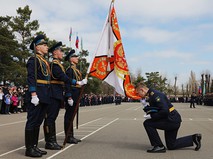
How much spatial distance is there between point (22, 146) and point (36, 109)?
5.22 feet

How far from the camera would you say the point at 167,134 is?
742 cm

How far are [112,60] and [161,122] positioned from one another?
8.58 ft

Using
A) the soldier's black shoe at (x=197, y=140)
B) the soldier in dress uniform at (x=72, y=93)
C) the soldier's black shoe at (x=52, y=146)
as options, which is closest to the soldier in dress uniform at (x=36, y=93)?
the soldier's black shoe at (x=52, y=146)

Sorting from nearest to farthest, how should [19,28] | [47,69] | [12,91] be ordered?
1. [47,69]
2. [12,91]
3. [19,28]

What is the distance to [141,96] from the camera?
7.40 meters

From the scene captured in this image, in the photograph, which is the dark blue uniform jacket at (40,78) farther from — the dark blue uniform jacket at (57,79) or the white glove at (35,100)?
the dark blue uniform jacket at (57,79)

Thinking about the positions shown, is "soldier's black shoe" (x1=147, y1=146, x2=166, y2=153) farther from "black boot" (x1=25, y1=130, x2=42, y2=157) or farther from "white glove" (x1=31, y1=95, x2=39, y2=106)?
"white glove" (x1=31, y1=95, x2=39, y2=106)

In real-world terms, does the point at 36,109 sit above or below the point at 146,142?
above

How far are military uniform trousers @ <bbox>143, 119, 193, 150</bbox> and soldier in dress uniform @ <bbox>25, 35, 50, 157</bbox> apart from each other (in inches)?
91.4

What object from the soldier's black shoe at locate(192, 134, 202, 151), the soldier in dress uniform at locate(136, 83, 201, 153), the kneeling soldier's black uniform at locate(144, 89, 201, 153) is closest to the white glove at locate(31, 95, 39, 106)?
the soldier in dress uniform at locate(136, 83, 201, 153)

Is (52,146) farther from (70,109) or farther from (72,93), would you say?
(72,93)

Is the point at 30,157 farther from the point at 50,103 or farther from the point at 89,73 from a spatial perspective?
the point at 89,73

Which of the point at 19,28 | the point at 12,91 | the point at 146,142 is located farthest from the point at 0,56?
the point at 146,142

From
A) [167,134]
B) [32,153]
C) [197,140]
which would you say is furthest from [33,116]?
[197,140]
